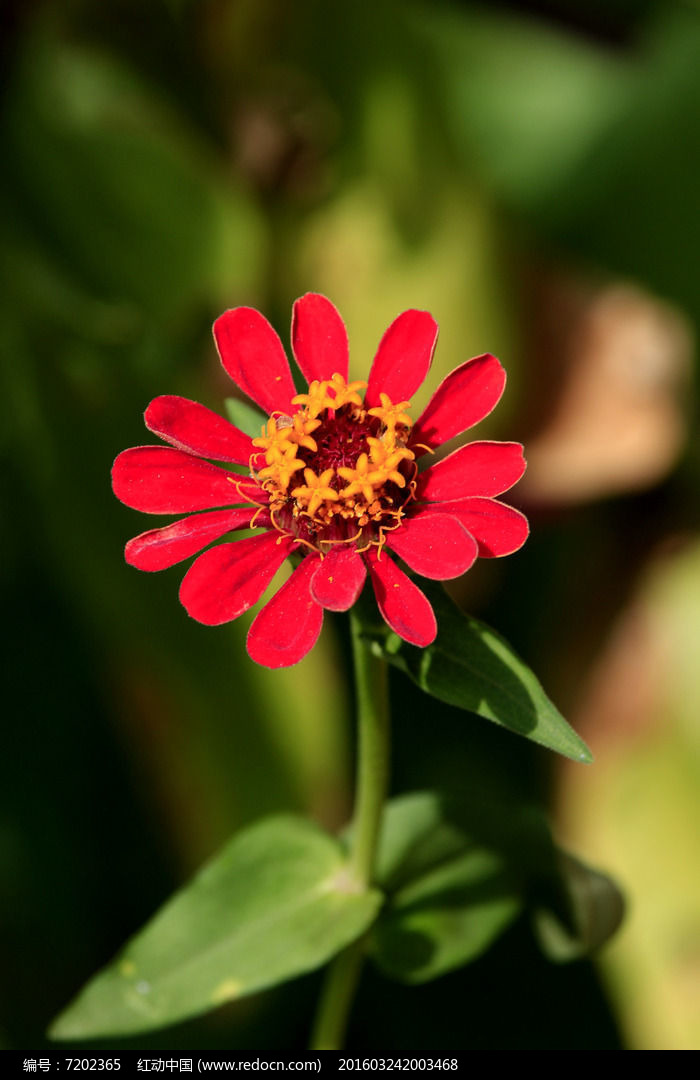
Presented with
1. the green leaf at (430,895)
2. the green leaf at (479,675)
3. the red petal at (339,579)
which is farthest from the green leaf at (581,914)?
the red petal at (339,579)

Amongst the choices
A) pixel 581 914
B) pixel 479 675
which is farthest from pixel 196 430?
pixel 581 914

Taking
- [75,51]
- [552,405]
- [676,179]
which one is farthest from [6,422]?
[676,179]

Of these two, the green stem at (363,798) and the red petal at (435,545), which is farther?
the green stem at (363,798)

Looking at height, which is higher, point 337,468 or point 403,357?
point 403,357

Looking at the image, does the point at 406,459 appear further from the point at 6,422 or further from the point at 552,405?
the point at 552,405

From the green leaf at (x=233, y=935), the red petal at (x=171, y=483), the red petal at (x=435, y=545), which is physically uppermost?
the red petal at (x=435, y=545)

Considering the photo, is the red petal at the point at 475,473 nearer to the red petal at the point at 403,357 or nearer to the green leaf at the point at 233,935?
the red petal at the point at 403,357

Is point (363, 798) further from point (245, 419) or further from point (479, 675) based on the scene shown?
point (245, 419)
